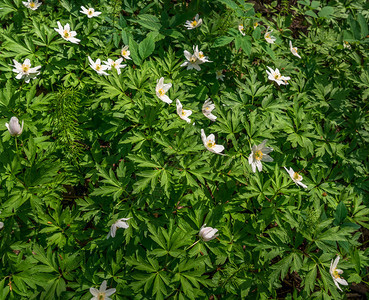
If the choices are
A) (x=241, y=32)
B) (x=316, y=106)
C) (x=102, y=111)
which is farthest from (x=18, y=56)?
(x=316, y=106)

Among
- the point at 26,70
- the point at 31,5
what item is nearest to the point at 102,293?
the point at 26,70

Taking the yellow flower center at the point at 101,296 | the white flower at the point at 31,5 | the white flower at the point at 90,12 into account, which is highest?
the white flower at the point at 31,5

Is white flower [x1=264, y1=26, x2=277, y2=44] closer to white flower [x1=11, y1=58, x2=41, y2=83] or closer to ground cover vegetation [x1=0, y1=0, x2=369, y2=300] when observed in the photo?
ground cover vegetation [x1=0, y1=0, x2=369, y2=300]

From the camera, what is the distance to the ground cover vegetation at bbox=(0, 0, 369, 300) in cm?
214

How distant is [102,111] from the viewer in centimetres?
267

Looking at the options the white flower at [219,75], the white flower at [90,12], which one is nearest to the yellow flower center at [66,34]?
the white flower at [90,12]

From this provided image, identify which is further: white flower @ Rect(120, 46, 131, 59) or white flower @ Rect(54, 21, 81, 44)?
white flower @ Rect(120, 46, 131, 59)

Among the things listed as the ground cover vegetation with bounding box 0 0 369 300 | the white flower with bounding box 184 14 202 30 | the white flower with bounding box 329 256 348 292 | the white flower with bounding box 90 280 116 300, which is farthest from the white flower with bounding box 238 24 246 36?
the white flower with bounding box 90 280 116 300

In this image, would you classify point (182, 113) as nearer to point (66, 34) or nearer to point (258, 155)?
point (258, 155)

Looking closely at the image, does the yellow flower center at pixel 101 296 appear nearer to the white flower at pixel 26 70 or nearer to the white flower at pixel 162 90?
the white flower at pixel 162 90

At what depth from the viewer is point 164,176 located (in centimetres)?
218

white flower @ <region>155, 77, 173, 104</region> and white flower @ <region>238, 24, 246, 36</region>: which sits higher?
white flower @ <region>238, 24, 246, 36</region>

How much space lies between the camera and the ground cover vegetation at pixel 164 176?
2.14m

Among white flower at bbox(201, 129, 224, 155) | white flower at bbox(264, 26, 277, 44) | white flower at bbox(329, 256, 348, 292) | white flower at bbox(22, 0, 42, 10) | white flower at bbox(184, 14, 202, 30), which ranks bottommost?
white flower at bbox(329, 256, 348, 292)
